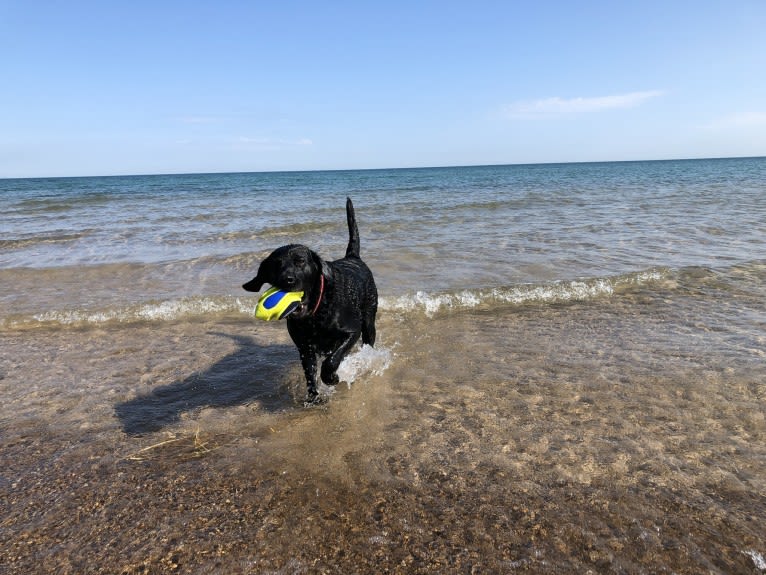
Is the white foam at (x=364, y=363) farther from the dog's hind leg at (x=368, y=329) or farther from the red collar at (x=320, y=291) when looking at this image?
the red collar at (x=320, y=291)

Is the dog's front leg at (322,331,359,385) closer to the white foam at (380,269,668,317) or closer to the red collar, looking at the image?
the red collar

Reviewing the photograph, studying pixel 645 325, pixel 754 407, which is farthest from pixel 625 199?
pixel 754 407

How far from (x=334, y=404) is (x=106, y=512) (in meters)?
1.75

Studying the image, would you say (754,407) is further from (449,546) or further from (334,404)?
(334,404)

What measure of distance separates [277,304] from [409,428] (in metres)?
1.25

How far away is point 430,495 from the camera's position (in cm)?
270

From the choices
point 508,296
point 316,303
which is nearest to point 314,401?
point 316,303

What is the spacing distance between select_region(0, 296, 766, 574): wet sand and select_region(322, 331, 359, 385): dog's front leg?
0.17 m

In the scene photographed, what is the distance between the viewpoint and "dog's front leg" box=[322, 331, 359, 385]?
13.4 ft

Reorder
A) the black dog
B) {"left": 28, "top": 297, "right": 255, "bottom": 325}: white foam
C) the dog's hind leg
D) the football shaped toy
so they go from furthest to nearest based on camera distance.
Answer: {"left": 28, "top": 297, "right": 255, "bottom": 325}: white foam, the dog's hind leg, the black dog, the football shaped toy

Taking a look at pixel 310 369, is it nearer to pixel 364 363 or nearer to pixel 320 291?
pixel 320 291

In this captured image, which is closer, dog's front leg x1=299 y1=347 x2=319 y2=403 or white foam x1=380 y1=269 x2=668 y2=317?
dog's front leg x1=299 y1=347 x2=319 y2=403

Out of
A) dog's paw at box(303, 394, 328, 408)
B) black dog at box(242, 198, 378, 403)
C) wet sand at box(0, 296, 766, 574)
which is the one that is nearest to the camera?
wet sand at box(0, 296, 766, 574)

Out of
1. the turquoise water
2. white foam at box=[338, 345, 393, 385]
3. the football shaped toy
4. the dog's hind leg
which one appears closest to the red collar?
the football shaped toy
